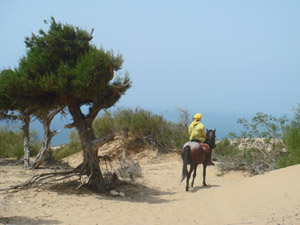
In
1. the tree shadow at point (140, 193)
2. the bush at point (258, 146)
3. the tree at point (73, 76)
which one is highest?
the tree at point (73, 76)

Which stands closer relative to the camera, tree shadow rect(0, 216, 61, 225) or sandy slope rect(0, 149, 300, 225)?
tree shadow rect(0, 216, 61, 225)

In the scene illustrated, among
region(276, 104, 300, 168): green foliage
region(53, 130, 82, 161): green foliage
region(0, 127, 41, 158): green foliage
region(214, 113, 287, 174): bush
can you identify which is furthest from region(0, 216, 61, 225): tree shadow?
region(53, 130, 82, 161): green foliage

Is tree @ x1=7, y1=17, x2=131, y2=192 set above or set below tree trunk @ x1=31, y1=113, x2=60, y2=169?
above

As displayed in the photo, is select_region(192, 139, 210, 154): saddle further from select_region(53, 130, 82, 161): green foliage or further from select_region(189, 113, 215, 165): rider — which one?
select_region(53, 130, 82, 161): green foliage

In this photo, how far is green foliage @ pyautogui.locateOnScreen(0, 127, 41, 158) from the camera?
17188 millimetres


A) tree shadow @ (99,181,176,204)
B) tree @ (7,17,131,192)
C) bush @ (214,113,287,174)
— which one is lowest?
tree shadow @ (99,181,176,204)

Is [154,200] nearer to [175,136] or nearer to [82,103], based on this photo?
[82,103]

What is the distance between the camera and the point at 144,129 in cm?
2009

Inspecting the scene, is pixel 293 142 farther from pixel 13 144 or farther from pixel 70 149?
pixel 13 144

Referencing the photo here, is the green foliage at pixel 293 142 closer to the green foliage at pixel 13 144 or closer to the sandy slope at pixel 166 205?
the sandy slope at pixel 166 205

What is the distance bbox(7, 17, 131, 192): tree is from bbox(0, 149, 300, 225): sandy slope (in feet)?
4.14

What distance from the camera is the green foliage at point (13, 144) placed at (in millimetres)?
17188

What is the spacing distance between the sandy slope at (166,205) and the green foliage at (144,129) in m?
8.81

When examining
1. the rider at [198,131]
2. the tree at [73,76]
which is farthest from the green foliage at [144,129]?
the tree at [73,76]
